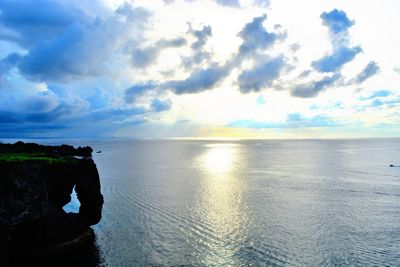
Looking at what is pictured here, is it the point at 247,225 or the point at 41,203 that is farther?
the point at 247,225

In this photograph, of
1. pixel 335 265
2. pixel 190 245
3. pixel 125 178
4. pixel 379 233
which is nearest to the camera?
pixel 335 265

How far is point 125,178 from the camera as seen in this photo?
104m

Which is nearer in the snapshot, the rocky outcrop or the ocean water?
→ the rocky outcrop

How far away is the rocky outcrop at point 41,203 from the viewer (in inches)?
1422

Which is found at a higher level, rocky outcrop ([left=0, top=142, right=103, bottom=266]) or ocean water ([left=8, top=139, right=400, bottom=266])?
rocky outcrop ([left=0, top=142, right=103, bottom=266])

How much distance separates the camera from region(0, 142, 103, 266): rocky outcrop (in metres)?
36.1

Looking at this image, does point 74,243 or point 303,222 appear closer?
point 74,243

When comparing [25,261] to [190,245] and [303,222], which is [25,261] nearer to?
[190,245]

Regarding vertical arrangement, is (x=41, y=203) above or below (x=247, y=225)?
above

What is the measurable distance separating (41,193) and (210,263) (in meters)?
21.6

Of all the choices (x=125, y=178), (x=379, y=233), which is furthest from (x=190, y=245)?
(x=125, y=178)

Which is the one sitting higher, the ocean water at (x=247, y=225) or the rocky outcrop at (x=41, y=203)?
the rocky outcrop at (x=41, y=203)

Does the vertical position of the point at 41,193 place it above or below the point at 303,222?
above

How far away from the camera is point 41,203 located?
3991 centimetres
